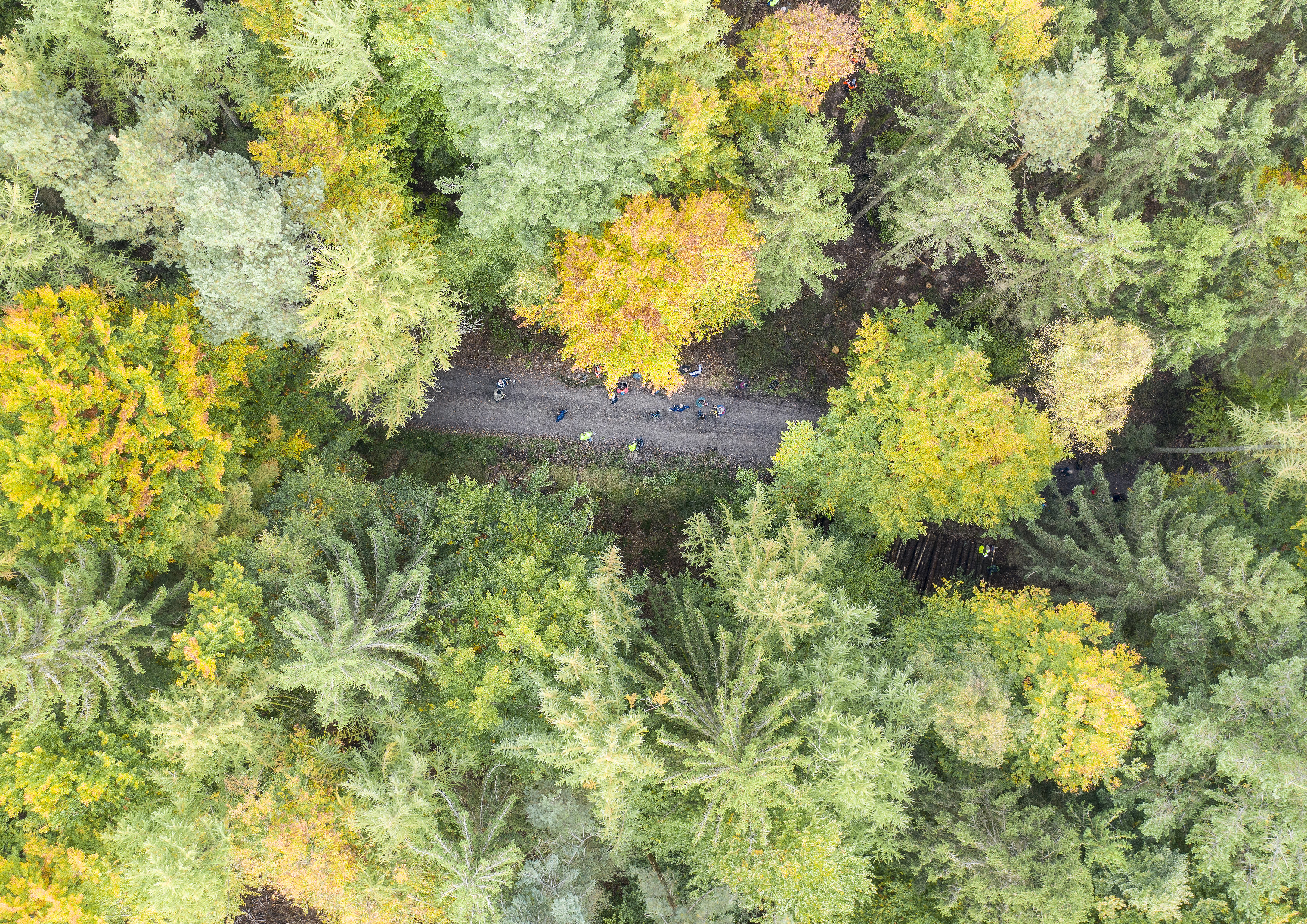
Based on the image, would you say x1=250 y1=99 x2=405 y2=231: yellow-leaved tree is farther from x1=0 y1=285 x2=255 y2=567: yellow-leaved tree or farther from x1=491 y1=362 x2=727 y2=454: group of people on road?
x1=491 y1=362 x2=727 y2=454: group of people on road

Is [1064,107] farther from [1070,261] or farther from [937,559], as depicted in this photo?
[937,559]

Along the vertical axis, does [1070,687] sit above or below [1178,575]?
below

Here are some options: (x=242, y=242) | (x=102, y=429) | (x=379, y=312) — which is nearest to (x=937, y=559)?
(x=379, y=312)

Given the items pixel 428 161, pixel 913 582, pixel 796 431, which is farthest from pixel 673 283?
pixel 913 582

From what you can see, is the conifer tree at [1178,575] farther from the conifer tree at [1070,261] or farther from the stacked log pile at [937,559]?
the conifer tree at [1070,261]

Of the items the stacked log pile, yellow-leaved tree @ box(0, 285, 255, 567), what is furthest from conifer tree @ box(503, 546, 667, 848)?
the stacked log pile

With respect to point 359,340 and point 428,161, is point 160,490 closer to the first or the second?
point 359,340
